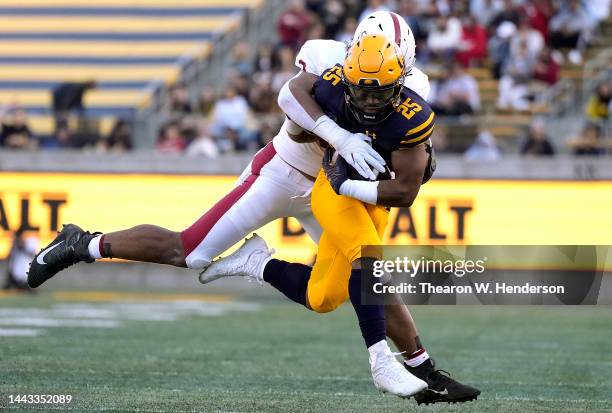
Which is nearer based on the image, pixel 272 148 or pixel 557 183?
pixel 272 148

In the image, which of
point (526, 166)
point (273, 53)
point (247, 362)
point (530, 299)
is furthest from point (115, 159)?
point (530, 299)

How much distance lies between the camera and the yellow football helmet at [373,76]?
16.3 ft

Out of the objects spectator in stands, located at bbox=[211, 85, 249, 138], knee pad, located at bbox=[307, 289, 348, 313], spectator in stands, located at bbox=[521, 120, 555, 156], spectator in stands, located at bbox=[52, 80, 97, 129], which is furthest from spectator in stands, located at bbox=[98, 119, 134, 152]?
knee pad, located at bbox=[307, 289, 348, 313]

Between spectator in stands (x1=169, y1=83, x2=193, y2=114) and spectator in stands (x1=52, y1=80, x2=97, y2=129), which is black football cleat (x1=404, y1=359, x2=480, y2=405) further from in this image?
spectator in stands (x1=52, y1=80, x2=97, y2=129)

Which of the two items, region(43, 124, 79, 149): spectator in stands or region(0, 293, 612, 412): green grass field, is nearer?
region(0, 293, 612, 412): green grass field

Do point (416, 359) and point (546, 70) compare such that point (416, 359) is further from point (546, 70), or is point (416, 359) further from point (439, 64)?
point (439, 64)

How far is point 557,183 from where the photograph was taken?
38.8 ft

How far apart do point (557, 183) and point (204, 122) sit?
380 centimetres

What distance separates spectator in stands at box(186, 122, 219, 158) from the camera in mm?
12640

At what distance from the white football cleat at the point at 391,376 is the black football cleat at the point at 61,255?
1428 millimetres

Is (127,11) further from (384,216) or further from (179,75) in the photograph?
(384,216)

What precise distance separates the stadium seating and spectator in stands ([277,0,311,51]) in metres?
2.15

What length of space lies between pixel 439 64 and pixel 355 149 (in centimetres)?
918

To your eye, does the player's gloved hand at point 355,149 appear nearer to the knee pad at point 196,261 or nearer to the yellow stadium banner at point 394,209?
the knee pad at point 196,261
